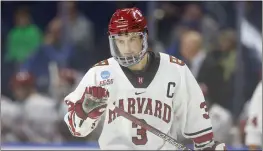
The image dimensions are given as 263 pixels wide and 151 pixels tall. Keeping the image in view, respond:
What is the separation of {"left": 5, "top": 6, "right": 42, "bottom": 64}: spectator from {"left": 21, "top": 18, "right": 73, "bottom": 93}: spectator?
0.17ft

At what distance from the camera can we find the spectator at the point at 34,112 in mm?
4777

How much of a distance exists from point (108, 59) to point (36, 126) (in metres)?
2.27

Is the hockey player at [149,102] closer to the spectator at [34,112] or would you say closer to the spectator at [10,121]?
the spectator at [34,112]

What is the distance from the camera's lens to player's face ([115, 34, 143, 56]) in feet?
8.46

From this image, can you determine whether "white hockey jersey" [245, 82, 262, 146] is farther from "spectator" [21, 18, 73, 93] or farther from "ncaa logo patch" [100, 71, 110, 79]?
"spectator" [21, 18, 73, 93]

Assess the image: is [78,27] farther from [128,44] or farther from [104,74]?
[128,44]

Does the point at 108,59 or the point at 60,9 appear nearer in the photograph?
the point at 108,59

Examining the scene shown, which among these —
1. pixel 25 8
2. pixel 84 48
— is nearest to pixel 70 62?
pixel 84 48

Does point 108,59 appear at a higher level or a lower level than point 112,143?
higher

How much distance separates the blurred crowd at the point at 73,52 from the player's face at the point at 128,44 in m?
1.52

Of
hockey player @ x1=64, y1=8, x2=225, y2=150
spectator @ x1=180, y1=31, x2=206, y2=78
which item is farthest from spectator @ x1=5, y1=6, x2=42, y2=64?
hockey player @ x1=64, y1=8, x2=225, y2=150

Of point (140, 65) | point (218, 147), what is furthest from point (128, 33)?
point (218, 147)

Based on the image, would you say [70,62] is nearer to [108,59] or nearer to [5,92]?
[5,92]

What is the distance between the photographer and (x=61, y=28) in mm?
5145
